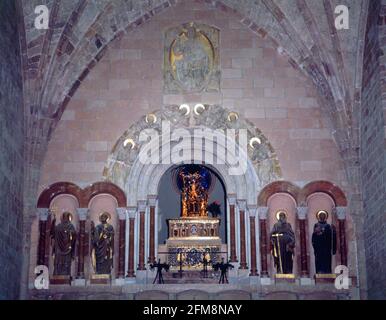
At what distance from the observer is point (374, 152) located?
Answer: 1414 cm

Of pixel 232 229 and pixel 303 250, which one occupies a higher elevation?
pixel 232 229

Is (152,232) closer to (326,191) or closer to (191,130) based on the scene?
(191,130)

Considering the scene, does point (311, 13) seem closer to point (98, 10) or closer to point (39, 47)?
point (98, 10)

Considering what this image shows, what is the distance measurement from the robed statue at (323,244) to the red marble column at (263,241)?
93 cm

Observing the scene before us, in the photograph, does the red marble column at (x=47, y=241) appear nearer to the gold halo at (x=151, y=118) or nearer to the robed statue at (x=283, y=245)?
the gold halo at (x=151, y=118)

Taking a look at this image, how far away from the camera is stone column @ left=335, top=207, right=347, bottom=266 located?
1495cm

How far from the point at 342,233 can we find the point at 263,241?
152 cm

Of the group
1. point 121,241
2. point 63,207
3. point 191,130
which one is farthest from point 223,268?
point 63,207

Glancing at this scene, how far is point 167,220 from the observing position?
15734 millimetres

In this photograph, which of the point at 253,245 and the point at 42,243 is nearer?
the point at 42,243

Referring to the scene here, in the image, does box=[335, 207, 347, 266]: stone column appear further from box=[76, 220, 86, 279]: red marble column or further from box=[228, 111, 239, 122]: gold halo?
box=[76, 220, 86, 279]: red marble column

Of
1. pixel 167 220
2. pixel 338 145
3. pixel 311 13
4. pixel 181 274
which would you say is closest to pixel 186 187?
pixel 167 220

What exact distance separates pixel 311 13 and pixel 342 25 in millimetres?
644

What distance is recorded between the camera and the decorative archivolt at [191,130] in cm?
1564
